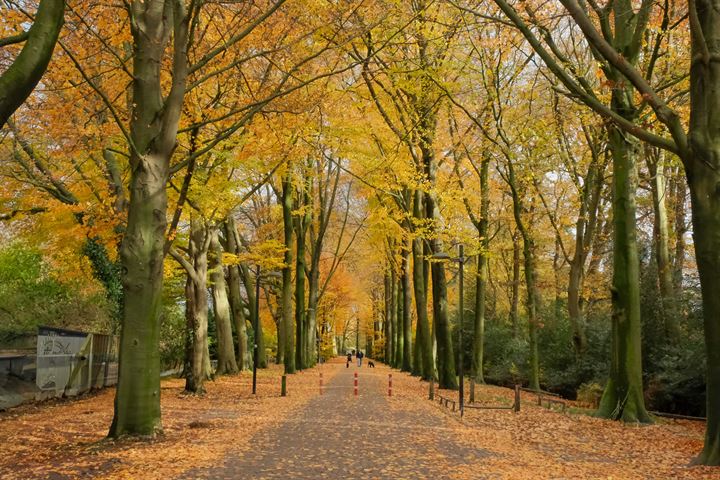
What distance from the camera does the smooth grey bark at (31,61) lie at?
615 cm

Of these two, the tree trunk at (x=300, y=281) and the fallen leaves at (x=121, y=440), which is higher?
the tree trunk at (x=300, y=281)

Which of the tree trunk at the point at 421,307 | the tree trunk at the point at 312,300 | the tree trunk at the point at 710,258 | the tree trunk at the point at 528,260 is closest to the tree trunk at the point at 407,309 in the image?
the tree trunk at the point at 421,307

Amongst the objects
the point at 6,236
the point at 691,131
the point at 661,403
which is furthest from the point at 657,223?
the point at 6,236

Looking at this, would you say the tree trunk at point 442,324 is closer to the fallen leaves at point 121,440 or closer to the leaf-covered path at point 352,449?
the fallen leaves at point 121,440

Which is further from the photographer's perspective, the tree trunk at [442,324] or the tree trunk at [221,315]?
the tree trunk at [221,315]

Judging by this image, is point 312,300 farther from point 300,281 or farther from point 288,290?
point 288,290

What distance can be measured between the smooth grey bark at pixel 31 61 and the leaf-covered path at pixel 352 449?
4692 millimetres

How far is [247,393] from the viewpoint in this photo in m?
21.3

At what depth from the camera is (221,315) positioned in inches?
1114

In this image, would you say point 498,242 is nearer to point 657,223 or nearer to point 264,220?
point 264,220

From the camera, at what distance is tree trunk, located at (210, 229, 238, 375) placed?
1071 inches

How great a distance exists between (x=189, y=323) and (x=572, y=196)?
19167 millimetres

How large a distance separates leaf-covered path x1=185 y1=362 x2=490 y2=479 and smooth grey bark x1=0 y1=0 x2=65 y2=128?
469 cm

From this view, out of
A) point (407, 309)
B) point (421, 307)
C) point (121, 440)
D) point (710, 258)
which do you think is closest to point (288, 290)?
point (407, 309)
